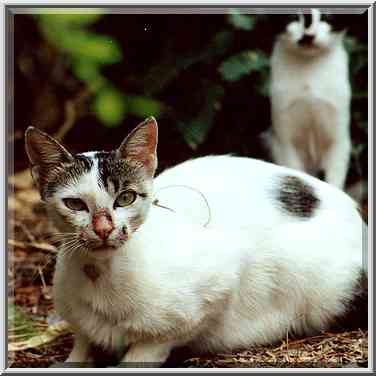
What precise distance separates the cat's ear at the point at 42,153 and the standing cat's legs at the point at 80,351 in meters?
0.73

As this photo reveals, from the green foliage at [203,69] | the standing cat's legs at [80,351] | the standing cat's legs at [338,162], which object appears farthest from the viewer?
the standing cat's legs at [338,162]

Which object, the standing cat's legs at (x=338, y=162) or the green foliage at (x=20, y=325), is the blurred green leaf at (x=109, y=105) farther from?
the standing cat's legs at (x=338, y=162)

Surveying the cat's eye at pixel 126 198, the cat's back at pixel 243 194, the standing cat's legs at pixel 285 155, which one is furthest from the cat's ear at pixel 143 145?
the standing cat's legs at pixel 285 155

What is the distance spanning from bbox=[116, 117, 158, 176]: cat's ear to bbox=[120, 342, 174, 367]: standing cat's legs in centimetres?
69

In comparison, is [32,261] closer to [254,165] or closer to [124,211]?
[254,165]

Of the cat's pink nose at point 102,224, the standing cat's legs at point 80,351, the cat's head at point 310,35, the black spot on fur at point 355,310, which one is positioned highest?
the cat's head at point 310,35

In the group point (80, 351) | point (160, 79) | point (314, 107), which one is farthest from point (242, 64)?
point (80, 351)

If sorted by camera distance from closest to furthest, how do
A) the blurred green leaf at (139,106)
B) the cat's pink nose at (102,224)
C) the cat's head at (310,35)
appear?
the blurred green leaf at (139,106)
the cat's pink nose at (102,224)
the cat's head at (310,35)

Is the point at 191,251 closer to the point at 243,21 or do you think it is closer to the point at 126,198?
the point at 126,198

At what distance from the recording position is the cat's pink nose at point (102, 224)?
7.00 feet

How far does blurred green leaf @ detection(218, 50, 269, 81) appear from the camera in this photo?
4.64 m

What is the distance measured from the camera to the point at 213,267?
2.62m

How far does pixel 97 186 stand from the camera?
221 cm

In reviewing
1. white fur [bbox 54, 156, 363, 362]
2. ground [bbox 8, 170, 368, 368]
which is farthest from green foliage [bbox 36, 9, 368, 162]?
Result: ground [bbox 8, 170, 368, 368]
